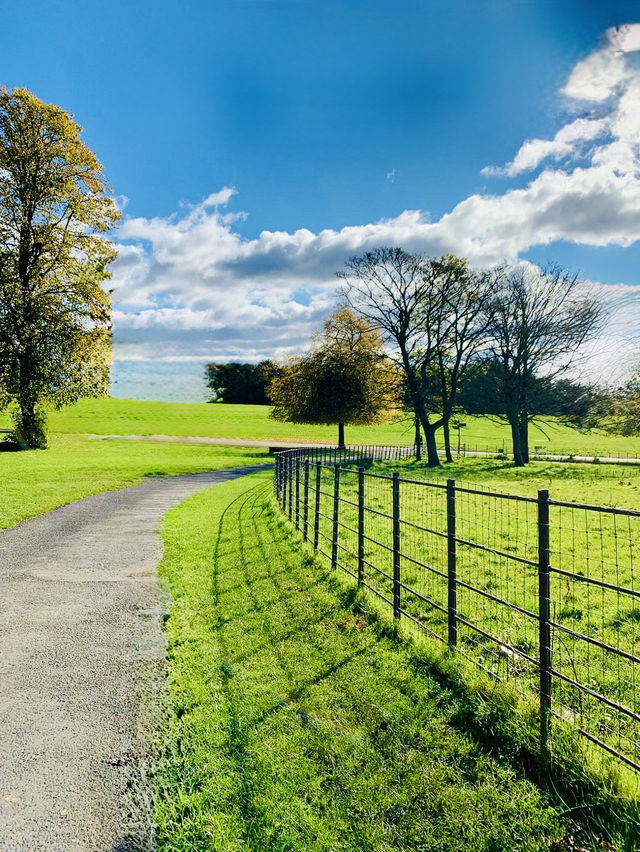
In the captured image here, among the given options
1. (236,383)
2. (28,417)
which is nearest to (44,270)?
(28,417)

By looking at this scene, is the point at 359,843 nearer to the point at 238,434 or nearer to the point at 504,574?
the point at 504,574

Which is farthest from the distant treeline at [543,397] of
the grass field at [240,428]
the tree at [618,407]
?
the grass field at [240,428]

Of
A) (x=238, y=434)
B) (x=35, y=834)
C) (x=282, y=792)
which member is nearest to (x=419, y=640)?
(x=282, y=792)

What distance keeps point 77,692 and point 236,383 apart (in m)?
124

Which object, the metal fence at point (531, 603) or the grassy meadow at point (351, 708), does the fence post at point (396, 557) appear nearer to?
the metal fence at point (531, 603)

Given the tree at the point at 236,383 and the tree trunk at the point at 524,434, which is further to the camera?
the tree at the point at 236,383

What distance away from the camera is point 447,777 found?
12.9ft

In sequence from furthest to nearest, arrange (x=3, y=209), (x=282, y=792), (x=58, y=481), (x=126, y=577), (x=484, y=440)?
(x=484, y=440) → (x=3, y=209) → (x=58, y=481) → (x=126, y=577) → (x=282, y=792)

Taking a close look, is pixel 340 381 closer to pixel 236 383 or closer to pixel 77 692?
pixel 77 692

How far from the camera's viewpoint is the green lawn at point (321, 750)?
136 inches

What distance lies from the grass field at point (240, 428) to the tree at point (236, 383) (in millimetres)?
22159

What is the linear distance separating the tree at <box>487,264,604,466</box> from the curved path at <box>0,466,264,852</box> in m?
32.3

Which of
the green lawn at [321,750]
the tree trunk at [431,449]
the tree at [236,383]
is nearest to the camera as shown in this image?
the green lawn at [321,750]

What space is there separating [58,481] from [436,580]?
63.6 ft
